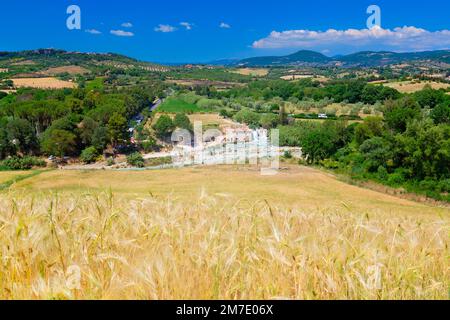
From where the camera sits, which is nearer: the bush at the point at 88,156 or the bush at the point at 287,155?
the bush at the point at 287,155

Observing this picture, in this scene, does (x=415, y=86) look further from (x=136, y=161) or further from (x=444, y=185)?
(x=136, y=161)

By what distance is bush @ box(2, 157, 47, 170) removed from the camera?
161 ft

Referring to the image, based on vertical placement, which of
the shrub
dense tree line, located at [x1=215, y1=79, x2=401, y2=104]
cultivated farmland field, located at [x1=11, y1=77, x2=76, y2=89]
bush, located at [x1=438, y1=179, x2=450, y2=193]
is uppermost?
cultivated farmland field, located at [x1=11, y1=77, x2=76, y2=89]

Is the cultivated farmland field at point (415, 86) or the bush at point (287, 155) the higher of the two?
the cultivated farmland field at point (415, 86)

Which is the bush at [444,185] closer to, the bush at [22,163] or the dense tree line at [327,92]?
the bush at [22,163]

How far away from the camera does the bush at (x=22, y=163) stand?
161 ft

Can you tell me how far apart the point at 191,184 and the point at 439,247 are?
29371 mm

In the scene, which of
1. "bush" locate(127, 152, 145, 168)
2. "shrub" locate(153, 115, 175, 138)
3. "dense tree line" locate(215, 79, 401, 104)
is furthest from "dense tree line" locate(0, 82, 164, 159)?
"dense tree line" locate(215, 79, 401, 104)

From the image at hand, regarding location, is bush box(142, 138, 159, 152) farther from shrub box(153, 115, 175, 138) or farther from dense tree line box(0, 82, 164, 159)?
dense tree line box(0, 82, 164, 159)

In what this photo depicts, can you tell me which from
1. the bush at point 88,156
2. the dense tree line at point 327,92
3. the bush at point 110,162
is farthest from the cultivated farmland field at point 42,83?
the bush at point 110,162

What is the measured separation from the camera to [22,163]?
50344 millimetres

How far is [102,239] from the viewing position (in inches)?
102

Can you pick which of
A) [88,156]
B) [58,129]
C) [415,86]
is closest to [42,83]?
[58,129]
